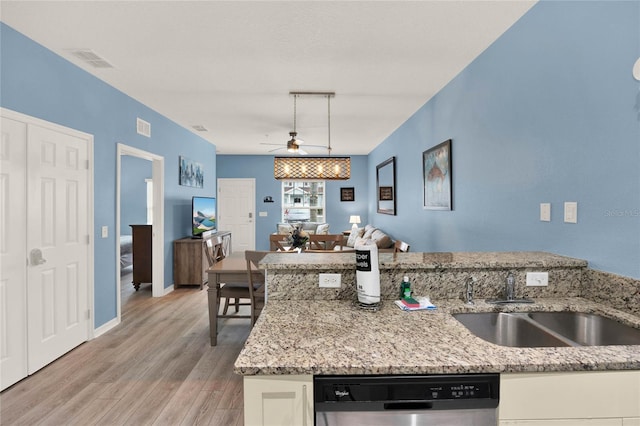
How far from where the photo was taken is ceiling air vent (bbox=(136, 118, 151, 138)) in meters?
4.19

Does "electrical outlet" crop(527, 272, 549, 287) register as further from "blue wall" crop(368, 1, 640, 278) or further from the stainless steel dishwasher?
the stainless steel dishwasher

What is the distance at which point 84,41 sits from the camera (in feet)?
8.57

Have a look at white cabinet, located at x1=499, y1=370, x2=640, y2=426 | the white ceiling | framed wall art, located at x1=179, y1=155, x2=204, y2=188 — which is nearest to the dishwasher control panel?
white cabinet, located at x1=499, y1=370, x2=640, y2=426

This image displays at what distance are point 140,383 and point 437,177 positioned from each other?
11.0ft

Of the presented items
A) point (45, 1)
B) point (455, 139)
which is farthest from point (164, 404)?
point (455, 139)

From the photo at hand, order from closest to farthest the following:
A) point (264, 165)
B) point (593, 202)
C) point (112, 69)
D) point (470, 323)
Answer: point (470, 323) → point (593, 202) → point (112, 69) → point (264, 165)

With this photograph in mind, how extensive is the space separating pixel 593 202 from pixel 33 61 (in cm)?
386

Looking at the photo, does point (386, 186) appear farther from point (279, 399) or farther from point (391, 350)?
point (279, 399)

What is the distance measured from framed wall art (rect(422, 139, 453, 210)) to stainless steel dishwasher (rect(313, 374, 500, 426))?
103 inches

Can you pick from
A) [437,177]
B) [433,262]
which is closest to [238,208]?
[437,177]

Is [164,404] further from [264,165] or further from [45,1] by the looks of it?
[264,165]

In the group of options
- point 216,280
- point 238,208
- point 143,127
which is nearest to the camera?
point 216,280

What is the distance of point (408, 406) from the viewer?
1031 mm

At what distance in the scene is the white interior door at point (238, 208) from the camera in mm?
8398
